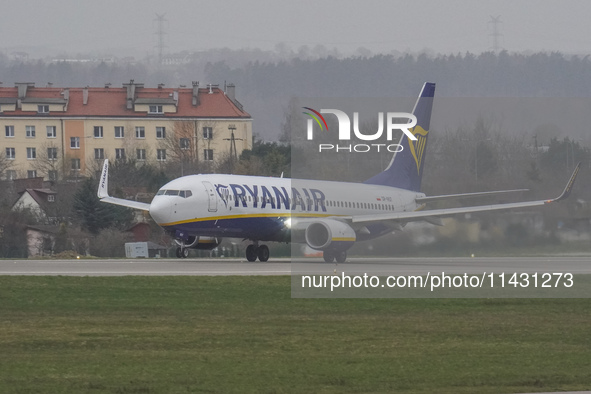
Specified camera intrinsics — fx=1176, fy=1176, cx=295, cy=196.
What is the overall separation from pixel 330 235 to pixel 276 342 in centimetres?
2287

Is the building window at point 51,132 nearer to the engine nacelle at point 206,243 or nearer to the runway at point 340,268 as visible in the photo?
the engine nacelle at point 206,243

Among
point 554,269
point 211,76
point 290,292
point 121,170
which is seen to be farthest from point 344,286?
point 211,76

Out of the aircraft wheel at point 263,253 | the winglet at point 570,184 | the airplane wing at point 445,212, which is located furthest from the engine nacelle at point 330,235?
the winglet at point 570,184

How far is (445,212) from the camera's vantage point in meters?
41.3

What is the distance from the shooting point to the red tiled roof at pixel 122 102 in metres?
139

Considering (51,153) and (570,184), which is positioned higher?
(51,153)

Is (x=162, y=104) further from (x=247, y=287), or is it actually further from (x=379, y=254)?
(x=247, y=287)

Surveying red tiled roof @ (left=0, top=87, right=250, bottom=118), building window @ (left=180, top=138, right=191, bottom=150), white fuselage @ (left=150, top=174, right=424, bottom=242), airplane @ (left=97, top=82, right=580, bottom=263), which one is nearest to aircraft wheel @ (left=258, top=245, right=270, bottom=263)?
airplane @ (left=97, top=82, right=580, bottom=263)

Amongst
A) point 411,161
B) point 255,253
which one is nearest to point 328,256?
point 255,253

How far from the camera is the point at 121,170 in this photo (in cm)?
9906

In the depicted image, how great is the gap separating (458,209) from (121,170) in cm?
6147

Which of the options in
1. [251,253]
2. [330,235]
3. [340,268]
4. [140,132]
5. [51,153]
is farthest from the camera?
[140,132]

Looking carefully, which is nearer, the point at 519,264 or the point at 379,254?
the point at 519,264

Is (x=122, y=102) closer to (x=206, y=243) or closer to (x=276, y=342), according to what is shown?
(x=206, y=243)
